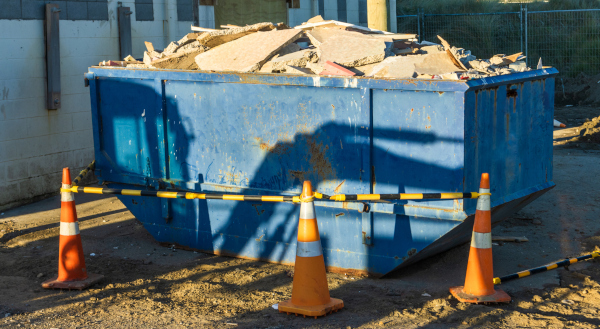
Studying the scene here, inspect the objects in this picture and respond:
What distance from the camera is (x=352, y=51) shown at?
5383mm

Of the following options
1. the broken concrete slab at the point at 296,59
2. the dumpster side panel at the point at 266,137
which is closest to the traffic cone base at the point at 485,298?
the dumpster side panel at the point at 266,137

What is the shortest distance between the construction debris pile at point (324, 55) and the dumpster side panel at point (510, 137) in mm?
227

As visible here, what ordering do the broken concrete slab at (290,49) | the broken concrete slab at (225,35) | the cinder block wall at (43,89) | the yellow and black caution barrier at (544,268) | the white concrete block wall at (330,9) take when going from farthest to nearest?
the white concrete block wall at (330,9)
the cinder block wall at (43,89)
the broken concrete slab at (225,35)
the broken concrete slab at (290,49)
the yellow and black caution barrier at (544,268)

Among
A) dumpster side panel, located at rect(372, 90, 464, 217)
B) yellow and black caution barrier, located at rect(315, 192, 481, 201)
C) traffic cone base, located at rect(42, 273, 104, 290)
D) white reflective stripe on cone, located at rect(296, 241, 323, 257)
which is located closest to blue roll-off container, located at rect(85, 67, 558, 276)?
dumpster side panel, located at rect(372, 90, 464, 217)

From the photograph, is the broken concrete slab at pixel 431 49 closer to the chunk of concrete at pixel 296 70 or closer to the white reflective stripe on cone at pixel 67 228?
the chunk of concrete at pixel 296 70

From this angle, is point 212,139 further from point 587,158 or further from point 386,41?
point 587,158

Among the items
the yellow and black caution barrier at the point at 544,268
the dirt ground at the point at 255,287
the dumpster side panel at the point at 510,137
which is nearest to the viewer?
the dirt ground at the point at 255,287

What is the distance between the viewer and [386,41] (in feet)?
18.2

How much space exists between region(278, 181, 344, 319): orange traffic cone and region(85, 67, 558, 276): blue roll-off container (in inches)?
28.7

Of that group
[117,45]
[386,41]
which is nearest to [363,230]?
[386,41]

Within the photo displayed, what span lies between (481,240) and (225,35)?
10.4 feet

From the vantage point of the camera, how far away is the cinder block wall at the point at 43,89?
24.6 ft

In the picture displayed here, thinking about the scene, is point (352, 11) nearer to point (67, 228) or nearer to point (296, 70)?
point (296, 70)

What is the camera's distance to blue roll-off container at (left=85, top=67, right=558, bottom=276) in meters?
4.49
